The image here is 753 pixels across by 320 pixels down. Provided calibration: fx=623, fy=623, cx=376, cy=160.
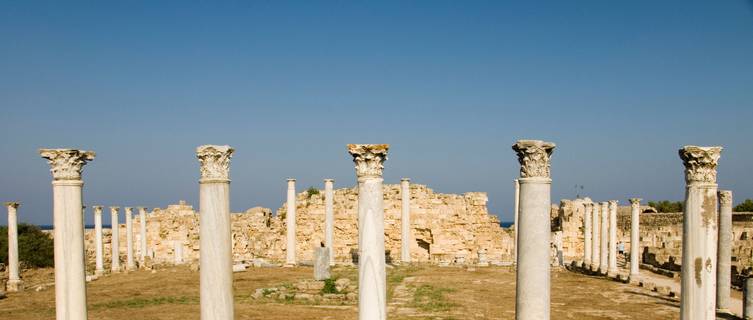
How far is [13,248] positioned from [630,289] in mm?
23741

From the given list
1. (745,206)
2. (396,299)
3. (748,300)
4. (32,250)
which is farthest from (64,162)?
(745,206)

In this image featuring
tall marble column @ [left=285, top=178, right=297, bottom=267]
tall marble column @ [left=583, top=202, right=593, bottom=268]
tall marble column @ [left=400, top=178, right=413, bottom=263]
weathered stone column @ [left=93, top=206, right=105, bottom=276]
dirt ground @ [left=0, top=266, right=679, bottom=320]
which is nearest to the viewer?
dirt ground @ [left=0, top=266, right=679, bottom=320]

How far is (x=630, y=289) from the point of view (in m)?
23.7

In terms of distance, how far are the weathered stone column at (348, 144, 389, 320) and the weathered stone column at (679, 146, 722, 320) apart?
4909 millimetres

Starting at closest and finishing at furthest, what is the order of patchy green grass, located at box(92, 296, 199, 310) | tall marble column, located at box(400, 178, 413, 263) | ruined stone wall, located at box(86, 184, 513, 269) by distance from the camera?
patchy green grass, located at box(92, 296, 199, 310)
tall marble column, located at box(400, 178, 413, 263)
ruined stone wall, located at box(86, 184, 513, 269)

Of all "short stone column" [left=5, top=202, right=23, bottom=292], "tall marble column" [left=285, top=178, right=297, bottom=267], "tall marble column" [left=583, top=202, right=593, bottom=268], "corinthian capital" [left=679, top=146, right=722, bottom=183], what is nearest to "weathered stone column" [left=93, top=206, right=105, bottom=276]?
"short stone column" [left=5, top=202, right=23, bottom=292]

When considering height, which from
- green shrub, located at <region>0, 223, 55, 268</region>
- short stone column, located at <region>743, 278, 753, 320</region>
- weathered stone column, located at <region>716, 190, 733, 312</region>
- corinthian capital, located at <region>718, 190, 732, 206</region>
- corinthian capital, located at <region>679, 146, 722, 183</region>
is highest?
corinthian capital, located at <region>679, 146, 722, 183</region>

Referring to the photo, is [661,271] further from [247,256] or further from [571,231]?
[247,256]

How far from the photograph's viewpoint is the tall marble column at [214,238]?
9797mm

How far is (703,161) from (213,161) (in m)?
7.88

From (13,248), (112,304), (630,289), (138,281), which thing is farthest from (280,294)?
(630,289)

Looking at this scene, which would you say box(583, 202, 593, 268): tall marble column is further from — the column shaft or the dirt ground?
the column shaft

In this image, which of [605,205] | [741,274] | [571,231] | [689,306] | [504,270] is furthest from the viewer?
[571,231]

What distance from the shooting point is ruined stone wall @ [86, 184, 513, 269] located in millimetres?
37938
